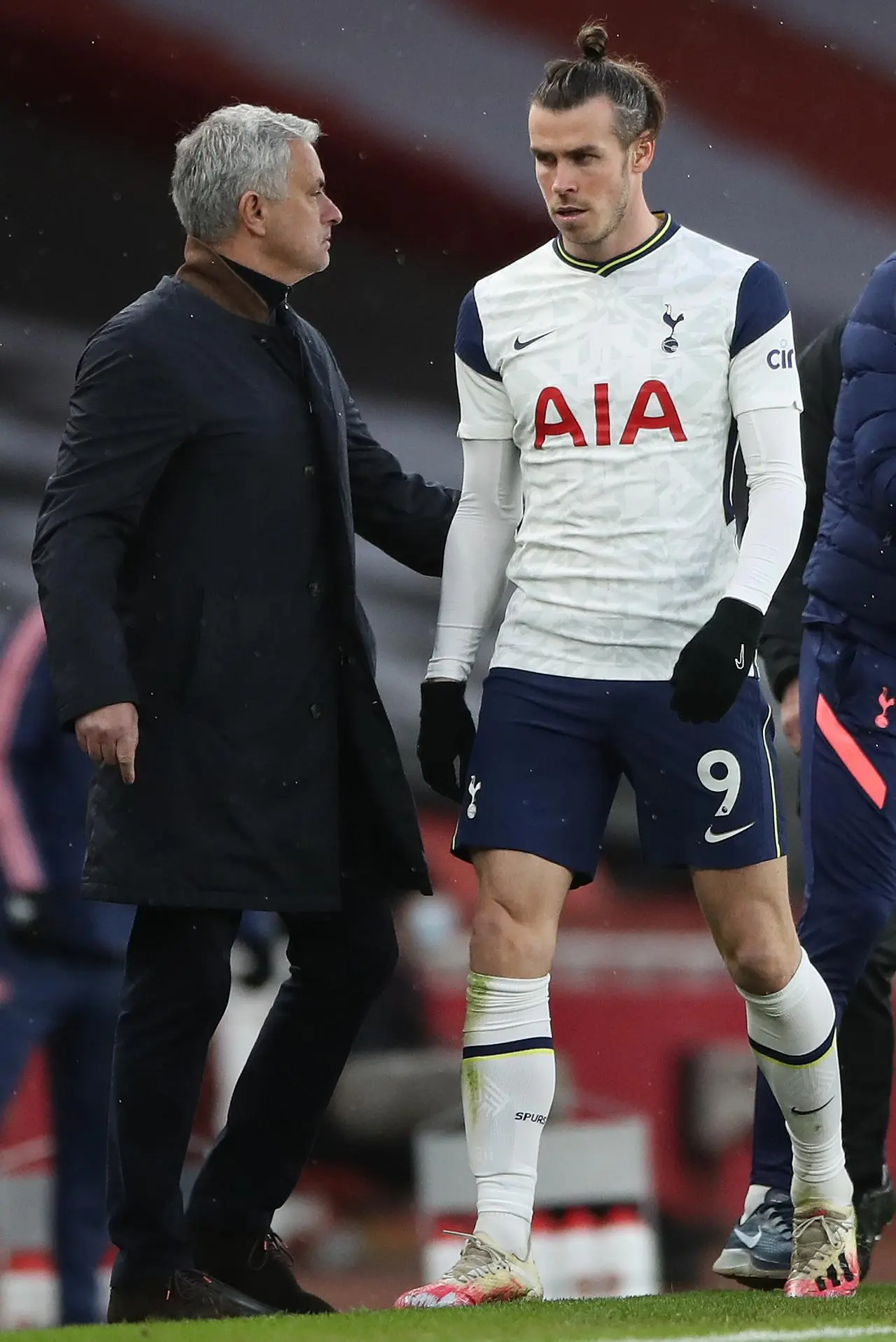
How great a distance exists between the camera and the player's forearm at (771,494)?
2982 millimetres

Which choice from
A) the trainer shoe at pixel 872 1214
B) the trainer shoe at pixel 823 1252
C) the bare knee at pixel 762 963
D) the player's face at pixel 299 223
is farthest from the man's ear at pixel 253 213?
the trainer shoe at pixel 872 1214

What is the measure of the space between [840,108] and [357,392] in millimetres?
1151

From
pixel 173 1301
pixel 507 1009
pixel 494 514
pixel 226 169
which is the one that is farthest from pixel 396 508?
pixel 173 1301

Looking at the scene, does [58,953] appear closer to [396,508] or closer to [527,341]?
[396,508]

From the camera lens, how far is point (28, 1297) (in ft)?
12.6

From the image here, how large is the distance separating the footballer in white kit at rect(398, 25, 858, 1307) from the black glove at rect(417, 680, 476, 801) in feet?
0.21

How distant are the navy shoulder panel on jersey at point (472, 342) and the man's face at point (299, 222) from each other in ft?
0.77

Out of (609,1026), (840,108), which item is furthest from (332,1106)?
(840,108)

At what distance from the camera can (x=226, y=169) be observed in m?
3.12

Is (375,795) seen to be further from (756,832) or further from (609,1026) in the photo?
(609,1026)

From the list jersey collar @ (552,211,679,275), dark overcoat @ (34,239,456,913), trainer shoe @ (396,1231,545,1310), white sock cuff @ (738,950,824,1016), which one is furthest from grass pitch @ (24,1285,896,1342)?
jersey collar @ (552,211,679,275)

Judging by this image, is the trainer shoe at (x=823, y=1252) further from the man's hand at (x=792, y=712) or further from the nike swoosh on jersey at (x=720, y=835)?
the man's hand at (x=792, y=712)

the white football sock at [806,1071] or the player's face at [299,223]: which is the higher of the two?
the player's face at [299,223]

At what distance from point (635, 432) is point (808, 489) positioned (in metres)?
0.74
